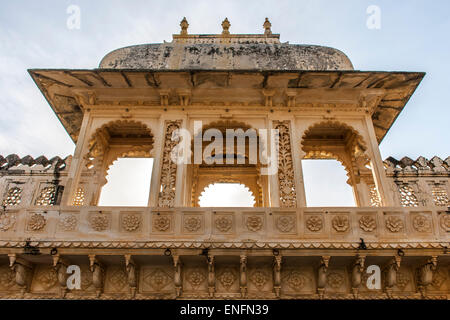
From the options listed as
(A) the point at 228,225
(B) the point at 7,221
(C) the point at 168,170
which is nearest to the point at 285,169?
(A) the point at 228,225

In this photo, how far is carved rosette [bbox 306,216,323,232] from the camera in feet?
22.5

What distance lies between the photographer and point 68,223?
686 centimetres

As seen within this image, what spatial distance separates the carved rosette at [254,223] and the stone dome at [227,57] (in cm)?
381

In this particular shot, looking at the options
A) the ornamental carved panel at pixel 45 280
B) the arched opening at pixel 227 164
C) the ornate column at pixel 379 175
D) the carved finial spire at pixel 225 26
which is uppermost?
the carved finial spire at pixel 225 26

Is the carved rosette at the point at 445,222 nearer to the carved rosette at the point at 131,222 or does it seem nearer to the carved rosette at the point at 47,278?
the carved rosette at the point at 131,222

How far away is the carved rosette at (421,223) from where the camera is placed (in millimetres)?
6785

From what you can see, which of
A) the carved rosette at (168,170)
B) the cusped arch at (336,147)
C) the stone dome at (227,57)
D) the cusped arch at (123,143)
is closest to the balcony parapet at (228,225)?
the carved rosette at (168,170)

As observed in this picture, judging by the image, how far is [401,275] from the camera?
6.96 metres

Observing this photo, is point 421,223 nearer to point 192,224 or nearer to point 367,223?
point 367,223

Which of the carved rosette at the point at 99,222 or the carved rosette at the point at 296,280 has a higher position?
the carved rosette at the point at 99,222
